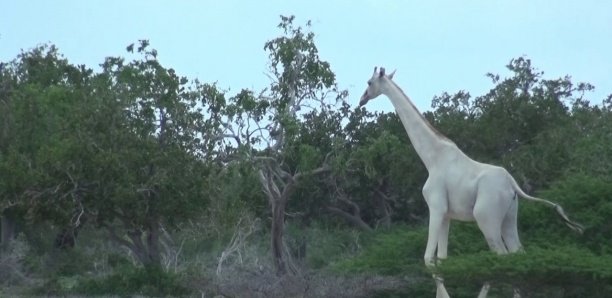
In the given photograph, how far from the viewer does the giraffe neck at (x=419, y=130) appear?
55.2 ft

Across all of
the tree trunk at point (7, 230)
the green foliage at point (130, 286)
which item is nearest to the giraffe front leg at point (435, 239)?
the green foliage at point (130, 286)

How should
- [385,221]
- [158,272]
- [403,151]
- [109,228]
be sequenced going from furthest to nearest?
1. [385,221]
2. [403,151]
3. [109,228]
4. [158,272]

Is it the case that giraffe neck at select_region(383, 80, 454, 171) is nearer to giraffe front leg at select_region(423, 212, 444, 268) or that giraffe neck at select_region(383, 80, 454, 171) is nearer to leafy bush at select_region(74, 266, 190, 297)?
giraffe front leg at select_region(423, 212, 444, 268)

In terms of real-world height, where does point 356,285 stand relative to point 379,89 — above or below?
below

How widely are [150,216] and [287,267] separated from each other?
158 inches

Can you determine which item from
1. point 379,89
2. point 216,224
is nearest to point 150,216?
point 216,224

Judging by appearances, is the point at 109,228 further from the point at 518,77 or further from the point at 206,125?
the point at 518,77

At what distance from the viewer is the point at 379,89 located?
57.0ft

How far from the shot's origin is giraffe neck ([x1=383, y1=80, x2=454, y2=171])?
16.8 meters

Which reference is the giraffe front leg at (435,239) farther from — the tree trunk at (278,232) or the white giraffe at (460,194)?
the tree trunk at (278,232)

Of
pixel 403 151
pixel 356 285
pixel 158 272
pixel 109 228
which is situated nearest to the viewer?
pixel 356 285

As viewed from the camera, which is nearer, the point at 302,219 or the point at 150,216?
the point at 150,216

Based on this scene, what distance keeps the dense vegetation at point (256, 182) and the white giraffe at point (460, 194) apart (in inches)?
31.5

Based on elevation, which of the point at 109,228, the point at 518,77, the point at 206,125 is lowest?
the point at 109,228
